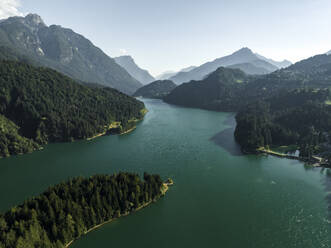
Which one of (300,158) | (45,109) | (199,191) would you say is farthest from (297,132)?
(45,109)

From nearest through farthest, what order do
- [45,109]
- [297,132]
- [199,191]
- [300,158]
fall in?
[199,191]
[300,158]
[297,132]
[45,109]

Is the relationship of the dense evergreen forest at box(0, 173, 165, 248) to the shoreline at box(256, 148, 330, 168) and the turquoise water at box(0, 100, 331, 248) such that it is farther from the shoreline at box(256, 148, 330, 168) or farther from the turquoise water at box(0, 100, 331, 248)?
the shoreline at box(256, 148, 330, 168)

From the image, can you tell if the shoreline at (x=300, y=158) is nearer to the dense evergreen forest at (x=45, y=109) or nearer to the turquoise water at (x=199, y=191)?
the turquoise water at (x=199, y=191)

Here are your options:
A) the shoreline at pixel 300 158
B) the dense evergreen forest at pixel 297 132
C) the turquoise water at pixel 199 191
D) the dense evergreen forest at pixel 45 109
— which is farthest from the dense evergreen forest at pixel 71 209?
the dense evergreen forest at pixel 297 132

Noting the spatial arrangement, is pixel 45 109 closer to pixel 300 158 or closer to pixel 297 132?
pixel 300 158

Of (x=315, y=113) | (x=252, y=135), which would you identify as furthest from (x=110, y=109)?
(x=315, y=113)

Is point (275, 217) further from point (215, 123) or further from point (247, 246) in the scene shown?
point (215, 123)

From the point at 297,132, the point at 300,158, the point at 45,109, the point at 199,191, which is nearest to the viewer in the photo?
the point at 199,191
